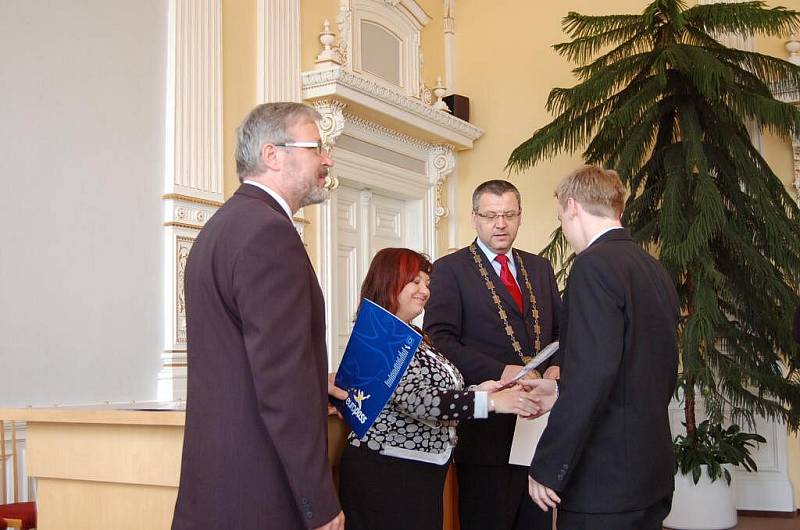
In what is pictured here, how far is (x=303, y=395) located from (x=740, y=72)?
412 cm

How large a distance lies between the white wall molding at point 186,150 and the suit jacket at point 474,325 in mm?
1826

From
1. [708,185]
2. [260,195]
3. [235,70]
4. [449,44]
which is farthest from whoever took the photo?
[449,44]

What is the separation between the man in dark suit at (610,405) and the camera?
2.00m

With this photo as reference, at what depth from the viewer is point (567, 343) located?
6.86 ft

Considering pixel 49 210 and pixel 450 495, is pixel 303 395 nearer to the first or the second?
pixel 450 495

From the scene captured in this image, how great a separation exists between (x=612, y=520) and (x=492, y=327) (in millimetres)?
1011

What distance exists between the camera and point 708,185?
4.56m

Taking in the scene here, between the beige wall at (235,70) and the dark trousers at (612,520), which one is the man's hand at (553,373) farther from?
the beige wall at (235,70)

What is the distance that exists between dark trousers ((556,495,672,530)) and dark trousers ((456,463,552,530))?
0.60 meters

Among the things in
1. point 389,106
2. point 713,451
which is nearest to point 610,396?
point 713,451

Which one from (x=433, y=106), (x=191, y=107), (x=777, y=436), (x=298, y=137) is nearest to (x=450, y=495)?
(x=298, y=137)

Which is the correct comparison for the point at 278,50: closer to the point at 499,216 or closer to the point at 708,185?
the point at 708,185

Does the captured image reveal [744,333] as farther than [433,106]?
No

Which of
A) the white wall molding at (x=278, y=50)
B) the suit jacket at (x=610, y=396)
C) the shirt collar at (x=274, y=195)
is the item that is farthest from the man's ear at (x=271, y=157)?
the white wall molding at (x=278, y=50)
